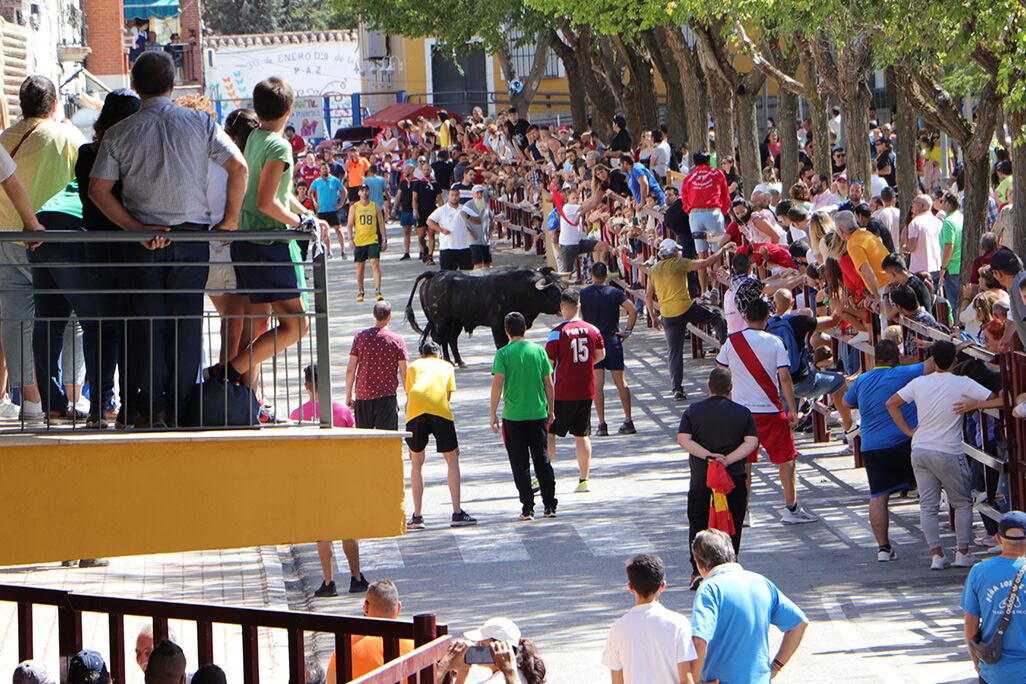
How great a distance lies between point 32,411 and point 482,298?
1351cm

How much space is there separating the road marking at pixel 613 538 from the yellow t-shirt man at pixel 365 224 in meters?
12.9

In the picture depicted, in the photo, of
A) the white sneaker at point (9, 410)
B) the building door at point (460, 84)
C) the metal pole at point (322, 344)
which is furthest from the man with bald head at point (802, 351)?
the building door at point (460, 84)

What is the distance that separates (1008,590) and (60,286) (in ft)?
16.3

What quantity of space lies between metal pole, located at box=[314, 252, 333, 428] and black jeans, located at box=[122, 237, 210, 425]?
1.77ft

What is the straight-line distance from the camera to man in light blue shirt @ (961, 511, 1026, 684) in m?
8.94

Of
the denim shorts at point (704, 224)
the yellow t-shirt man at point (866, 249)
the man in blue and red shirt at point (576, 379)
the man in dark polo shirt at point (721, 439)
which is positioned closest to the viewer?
the man in dark polo shirt at point (721, 439)

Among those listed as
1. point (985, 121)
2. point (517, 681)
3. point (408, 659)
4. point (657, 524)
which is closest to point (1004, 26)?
point (985, 121)

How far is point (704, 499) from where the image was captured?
12.5 metres

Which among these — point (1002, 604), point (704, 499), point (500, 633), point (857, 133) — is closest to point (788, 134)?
point (857, 133)

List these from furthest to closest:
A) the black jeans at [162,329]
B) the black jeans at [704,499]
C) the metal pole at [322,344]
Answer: the black jeans at [704,499], the black jeans at [162,329], the metal pole at [322,344]

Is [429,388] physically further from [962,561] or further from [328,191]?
[328,191]

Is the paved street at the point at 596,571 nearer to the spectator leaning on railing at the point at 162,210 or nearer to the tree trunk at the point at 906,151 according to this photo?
the spectator leaning on railing at the point at 162,210

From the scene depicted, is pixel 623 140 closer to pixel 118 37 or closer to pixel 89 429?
pixel 118 37

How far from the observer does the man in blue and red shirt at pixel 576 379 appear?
16.0 meters
